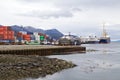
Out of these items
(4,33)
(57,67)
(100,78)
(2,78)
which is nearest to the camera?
(2,78)

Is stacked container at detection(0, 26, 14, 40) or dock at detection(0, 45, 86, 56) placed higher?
stacked container at detection(0, 26, 14, 40)

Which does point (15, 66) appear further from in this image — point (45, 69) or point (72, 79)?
point (72, 79)

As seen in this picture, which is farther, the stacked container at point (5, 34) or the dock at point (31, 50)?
the stacked container at point (5, 34)

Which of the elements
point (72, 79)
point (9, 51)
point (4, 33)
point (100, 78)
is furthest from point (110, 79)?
point (4, 33)

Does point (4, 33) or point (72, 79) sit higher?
point (4, 33)

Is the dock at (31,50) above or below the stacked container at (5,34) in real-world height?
below

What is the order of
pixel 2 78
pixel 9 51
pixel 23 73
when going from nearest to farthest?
1. pixel 2 78
2. pixel 23 73
3. pixel 9 51

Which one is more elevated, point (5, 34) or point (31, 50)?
point (5, 34)

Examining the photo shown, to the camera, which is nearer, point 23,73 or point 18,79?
point 18,79

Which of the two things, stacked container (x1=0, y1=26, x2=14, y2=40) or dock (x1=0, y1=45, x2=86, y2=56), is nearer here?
dock (x1=0, y1=45, x2=86, y2=56)

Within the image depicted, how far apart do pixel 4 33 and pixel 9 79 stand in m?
146

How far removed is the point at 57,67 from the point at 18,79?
1080 cm

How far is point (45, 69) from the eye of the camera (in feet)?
118

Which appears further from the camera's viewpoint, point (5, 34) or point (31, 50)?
point (5, 34)
